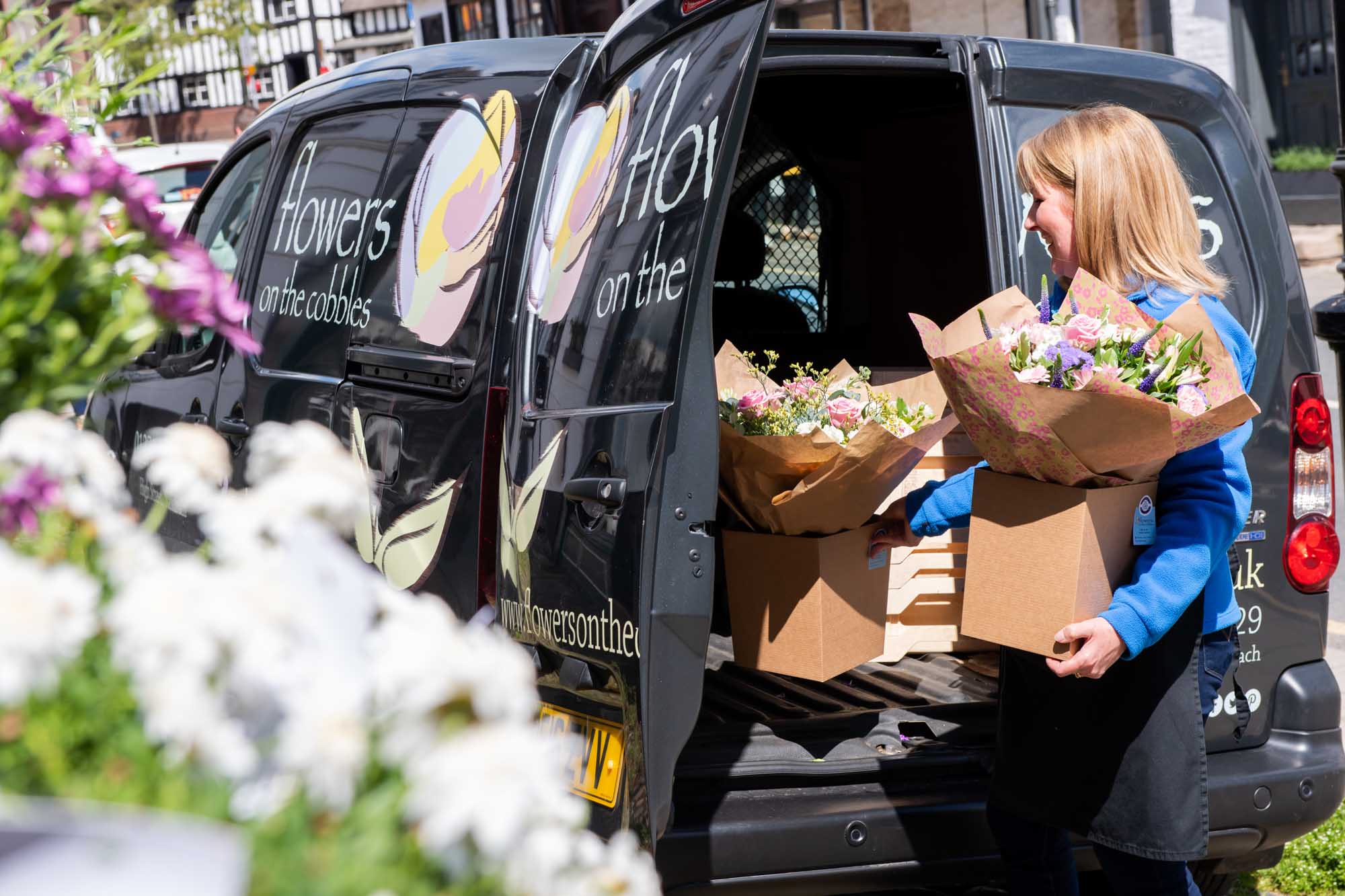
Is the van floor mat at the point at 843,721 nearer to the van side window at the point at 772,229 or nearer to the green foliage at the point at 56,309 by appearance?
the van side window at the point at 772,229

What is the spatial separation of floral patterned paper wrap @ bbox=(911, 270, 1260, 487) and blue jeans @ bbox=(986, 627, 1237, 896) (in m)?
0.36

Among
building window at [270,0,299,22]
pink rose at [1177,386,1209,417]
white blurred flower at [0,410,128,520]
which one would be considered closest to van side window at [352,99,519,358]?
pink rose at [1177,386,1209,417]

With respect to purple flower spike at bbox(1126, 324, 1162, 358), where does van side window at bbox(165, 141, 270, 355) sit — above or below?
above

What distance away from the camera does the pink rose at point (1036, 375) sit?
2.44 metres

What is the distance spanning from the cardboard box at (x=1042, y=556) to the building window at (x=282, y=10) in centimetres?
4870

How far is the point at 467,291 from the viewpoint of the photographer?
125 inches

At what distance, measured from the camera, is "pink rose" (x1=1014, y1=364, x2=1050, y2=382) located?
A: 2441 mm

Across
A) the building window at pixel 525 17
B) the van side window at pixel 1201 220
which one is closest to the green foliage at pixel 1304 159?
the building window at pixel 525 17

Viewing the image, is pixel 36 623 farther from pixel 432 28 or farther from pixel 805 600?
pixel 432 28

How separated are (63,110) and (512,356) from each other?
5.04ft

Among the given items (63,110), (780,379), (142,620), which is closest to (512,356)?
(63,110)

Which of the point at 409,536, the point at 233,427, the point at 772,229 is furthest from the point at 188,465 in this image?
the point at 772,229

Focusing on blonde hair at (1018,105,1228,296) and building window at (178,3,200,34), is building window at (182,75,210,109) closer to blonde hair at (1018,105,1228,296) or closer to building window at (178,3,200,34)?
building window at (178,3,200,34)

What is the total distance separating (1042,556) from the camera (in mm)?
2586
